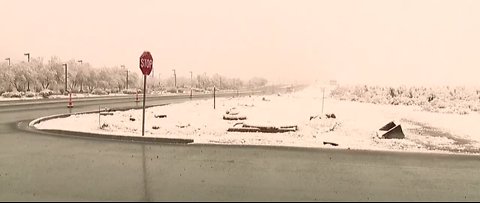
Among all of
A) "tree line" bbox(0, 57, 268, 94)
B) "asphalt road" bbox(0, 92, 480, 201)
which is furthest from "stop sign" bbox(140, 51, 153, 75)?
"tree line" bbox(0, 57, 268, 94)

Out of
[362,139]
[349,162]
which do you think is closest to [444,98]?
[362,139]

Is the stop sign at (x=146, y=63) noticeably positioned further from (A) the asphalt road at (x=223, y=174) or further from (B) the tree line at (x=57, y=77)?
(B) the tree line at (x=57, y=77)

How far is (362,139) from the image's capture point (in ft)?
44.1

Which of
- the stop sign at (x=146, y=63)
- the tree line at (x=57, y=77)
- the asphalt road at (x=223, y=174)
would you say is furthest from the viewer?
the tree line at (x=57, y=77)

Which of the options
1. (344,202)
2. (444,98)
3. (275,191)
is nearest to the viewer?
(344,202)

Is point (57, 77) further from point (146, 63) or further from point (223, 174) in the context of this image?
point (223, 174)

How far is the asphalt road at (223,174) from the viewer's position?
254 inches

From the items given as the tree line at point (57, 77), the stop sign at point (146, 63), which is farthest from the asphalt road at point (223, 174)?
the tree line at point (57, 77)

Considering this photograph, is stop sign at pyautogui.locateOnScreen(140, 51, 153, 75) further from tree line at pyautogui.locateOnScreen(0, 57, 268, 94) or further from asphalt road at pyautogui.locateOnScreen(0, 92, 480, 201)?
tree line at pyautogui.locateOnScreen(0, 57, 268, 94)

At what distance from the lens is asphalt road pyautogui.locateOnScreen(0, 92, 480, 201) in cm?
644

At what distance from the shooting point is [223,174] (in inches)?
311

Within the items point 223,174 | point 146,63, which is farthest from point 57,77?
point 223,174

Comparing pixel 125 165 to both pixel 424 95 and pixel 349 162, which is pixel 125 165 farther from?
pixel 424 95

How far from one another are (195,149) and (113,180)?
385 centimetres
